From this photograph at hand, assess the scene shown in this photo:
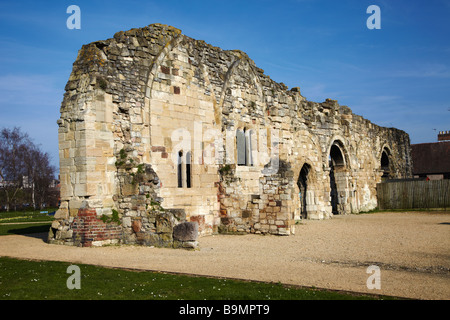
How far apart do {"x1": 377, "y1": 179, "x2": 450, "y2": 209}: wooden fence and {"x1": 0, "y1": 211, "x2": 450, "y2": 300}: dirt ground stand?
11.7 metres

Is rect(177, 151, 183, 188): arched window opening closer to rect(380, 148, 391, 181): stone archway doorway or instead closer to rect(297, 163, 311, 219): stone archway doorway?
rect(297, 163, 311, 219): stone archway doorway

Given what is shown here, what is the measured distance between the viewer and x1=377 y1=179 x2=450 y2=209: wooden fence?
24.0 meters

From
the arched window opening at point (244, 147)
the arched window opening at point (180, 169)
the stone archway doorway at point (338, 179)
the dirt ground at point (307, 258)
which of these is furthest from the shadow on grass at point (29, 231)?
the stone archway doorway at point (338, 179)

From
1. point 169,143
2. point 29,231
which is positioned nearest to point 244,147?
point 169,143

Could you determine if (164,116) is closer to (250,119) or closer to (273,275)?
(250,119)

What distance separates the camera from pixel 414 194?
82.3ft

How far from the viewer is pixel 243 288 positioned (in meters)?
6.21

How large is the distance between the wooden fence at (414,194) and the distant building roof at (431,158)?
49.8 feet

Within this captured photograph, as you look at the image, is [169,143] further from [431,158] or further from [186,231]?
[431,158]

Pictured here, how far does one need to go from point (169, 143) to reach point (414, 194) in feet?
59.2

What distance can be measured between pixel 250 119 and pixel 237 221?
14.6ft

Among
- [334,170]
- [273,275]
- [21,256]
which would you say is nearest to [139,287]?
[273,275]

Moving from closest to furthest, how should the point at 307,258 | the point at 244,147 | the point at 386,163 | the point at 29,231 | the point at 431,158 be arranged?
1. the point at 307,258
2. the point at 29,231
3. the point at 244,147
4. the point at 386,163
5. the point at 431,158

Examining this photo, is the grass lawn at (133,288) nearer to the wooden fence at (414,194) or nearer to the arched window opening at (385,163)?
the wooden fence at (414,194)
